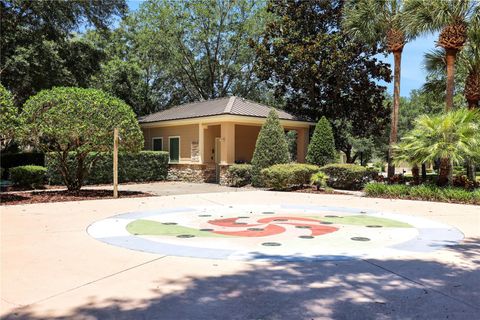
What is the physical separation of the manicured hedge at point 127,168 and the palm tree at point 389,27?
463 inches

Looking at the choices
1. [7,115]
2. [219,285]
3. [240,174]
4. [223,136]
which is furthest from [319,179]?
[219,285]

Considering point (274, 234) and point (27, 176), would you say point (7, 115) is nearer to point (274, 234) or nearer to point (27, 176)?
point (27, 176)

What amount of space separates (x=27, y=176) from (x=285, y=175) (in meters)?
10.6

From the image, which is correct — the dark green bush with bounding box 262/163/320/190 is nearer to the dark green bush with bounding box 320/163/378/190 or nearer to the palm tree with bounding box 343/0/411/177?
the dark green bush with bounding box 320/163/378/190

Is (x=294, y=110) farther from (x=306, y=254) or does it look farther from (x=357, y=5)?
(x=306, y=254)

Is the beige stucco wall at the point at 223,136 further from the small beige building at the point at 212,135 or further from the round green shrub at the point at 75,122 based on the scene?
the round green shrub at the point at 75,122

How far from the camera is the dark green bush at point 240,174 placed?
66.3 feet

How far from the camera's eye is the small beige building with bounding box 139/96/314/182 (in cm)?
2139

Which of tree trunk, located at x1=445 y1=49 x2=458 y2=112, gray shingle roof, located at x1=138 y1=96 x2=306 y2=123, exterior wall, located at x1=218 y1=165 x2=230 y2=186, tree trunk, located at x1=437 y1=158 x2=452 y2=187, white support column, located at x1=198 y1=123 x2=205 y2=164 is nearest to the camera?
tree trunk, located at x1=437 y1=158 x2=452 y2=187

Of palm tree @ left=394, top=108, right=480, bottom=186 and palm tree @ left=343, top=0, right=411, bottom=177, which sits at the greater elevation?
palm tree @ left=343, top=0, right=411, bottom=177

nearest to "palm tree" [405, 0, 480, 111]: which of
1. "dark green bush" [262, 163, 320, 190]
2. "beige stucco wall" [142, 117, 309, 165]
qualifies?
"dark green bush" [262, 163, 320, 190]

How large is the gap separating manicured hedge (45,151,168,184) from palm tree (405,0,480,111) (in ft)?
44.5

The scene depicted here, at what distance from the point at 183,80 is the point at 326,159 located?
64.3 feet

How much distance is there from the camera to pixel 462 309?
156 inches
